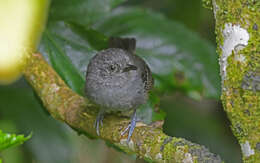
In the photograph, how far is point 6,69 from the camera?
165 cm

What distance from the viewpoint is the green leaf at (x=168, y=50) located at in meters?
3.64

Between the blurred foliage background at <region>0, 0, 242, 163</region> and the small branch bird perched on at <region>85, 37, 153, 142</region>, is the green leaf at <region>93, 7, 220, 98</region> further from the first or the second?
the small branch bird perched on at <region>85, 37, 153, 142</region>

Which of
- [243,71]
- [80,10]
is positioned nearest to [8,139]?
[243,71]

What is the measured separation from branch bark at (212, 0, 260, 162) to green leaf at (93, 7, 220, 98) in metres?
1.71

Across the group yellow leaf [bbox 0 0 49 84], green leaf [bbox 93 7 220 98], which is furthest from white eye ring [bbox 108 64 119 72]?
yellow leaf [bbox 0 0 49 84]

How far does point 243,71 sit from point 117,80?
1775mm

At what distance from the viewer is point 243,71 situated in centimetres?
179


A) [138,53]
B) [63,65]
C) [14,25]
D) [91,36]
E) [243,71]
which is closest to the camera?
[14,25]

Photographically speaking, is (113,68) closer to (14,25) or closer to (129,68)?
(129,68)

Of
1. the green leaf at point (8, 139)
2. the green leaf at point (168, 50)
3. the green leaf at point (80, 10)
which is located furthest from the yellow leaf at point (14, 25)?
the green leaf at point (168, 50)

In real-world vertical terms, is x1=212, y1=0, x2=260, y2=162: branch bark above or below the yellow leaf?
below

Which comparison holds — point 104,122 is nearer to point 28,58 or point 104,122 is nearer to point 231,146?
point 28,58

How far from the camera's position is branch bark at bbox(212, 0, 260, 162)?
1.77 metres

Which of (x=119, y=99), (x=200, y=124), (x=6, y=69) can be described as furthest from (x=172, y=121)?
(x=6, y=69)
